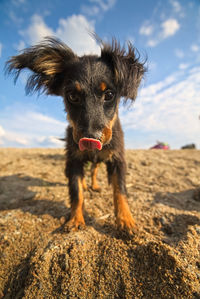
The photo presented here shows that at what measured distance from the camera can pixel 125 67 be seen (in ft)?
7.89

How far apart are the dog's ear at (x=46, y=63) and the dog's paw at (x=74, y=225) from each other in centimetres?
203

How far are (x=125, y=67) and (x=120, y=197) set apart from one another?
1.85 meters

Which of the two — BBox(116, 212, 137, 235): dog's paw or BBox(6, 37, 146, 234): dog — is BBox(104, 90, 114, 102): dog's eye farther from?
BBox(116, 212, 137, 235): dog's paw

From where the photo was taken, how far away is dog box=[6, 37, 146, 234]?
2.12m

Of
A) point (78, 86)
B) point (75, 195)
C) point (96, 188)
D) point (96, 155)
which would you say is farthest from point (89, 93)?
point (96, 188)

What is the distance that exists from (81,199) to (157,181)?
2462 millimetres

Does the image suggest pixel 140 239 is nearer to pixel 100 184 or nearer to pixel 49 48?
pixel 100 184

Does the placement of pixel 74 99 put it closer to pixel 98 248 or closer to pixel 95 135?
pixel 95 135

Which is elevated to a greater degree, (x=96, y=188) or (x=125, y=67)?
(x=125, y=67)

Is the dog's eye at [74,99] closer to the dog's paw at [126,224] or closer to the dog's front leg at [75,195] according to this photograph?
the dog's front leg at [75,195]

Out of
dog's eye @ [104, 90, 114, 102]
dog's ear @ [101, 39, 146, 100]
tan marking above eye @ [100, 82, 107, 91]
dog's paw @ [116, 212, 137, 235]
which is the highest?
dog's ear @ [101, 39, 146, 100]

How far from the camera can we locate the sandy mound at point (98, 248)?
5.25 feet

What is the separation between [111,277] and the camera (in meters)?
1.69

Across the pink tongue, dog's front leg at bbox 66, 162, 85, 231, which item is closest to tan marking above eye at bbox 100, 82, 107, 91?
the pink tongue
